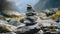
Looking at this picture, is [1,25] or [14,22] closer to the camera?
[1,25]

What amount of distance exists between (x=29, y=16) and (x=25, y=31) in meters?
0.92

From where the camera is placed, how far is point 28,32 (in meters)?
8.13

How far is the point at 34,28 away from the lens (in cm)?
817

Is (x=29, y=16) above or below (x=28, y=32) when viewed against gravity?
above

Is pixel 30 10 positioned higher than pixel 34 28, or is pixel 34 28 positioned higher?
pixel 30 10

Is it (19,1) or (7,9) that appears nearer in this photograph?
(7,9)

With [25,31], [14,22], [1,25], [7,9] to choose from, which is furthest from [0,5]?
[25,31]

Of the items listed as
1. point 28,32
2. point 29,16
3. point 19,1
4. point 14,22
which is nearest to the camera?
point 28,32

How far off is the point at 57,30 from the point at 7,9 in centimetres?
851

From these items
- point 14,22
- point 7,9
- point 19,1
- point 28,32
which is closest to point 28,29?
point 28,32

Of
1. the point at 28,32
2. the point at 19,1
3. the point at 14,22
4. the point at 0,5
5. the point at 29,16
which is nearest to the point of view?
the point at 28,32

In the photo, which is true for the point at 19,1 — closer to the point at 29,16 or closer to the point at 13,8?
the point at 13,8

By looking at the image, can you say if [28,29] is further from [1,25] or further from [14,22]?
[14,22]

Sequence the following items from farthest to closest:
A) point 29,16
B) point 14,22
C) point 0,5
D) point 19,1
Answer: point 19,1 → point 0,5 → point 14,22 → point 29,16
